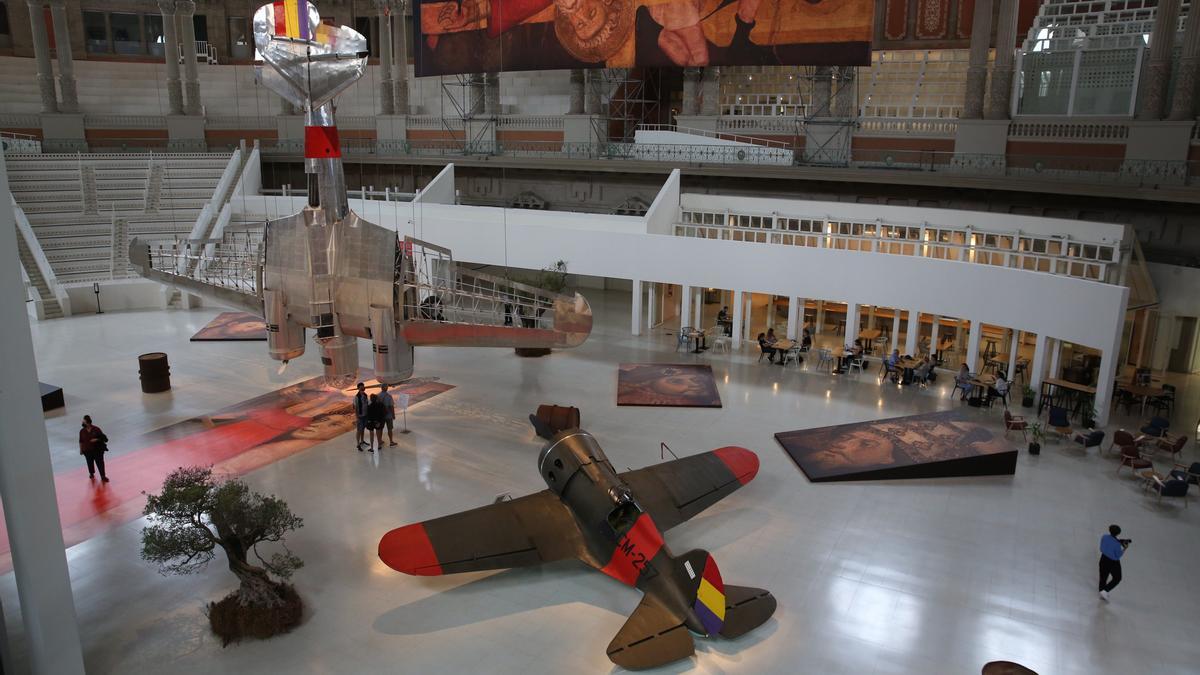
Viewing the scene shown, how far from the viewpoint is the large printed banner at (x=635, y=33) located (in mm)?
25312

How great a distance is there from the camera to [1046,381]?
15.5m

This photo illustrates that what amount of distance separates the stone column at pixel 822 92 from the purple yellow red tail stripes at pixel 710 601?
21.7 m

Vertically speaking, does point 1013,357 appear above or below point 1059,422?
above

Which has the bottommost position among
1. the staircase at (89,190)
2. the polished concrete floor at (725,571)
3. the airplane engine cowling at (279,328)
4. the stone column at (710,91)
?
the polished concrete floor at (725,571)

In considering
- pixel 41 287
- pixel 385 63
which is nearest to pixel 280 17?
pixel 41 287

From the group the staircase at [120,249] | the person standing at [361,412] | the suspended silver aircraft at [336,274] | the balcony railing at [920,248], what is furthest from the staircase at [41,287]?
the balcony railing at [920,248]

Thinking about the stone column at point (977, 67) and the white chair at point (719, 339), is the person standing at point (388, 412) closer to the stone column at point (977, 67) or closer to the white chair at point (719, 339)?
the white chair at point (719, 339)

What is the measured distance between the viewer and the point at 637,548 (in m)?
8.74

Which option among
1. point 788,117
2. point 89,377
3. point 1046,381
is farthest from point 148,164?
point 1046,381

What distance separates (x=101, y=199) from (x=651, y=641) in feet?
91.1

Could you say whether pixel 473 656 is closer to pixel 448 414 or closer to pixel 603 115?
pixel 448 414

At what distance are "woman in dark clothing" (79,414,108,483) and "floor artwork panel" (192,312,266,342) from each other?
7.57m

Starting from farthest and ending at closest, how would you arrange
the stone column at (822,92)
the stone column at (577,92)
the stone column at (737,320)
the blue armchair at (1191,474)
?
the stone column at (577,92) → the stone column at (822,92) → the stone column at (737,320) → the blue armchair at (1191,474)

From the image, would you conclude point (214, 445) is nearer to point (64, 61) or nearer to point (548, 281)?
point (548, 281)
